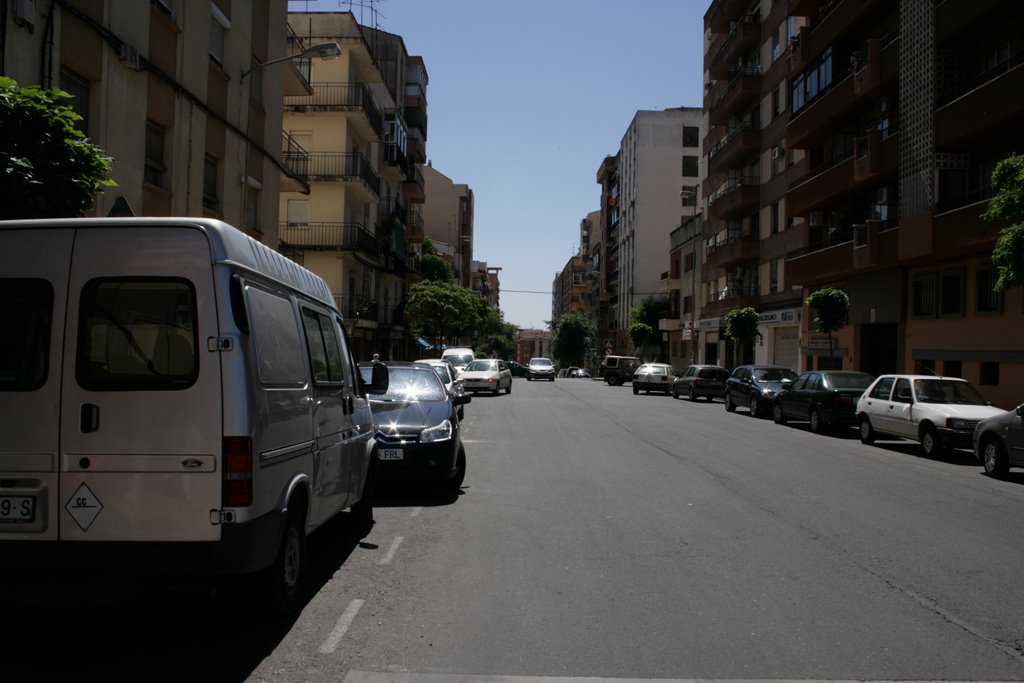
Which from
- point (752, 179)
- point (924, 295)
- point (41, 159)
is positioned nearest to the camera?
point (41, 159)

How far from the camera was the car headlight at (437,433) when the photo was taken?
948 cm

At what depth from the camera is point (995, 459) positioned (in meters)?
12.5

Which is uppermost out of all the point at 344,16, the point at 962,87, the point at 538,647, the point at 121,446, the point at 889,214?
the point at 344,16

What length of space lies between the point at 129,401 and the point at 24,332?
70cm

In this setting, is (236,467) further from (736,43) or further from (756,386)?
(736,43)

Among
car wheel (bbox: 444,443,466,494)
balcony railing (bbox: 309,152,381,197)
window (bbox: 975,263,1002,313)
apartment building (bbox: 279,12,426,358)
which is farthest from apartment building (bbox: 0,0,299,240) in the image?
window (bbox: 975,263,1002,313)

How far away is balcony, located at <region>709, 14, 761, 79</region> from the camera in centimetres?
4178

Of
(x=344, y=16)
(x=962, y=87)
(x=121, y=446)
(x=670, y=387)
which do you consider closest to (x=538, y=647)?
(x=121, y=446)

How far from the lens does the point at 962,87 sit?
22.0 metres

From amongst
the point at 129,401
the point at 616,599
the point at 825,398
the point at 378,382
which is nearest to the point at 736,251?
the point at 825,398

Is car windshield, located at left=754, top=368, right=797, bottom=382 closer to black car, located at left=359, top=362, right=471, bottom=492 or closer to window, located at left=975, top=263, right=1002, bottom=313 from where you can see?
window, located at left=975, top=263, right=1002, bottom=313

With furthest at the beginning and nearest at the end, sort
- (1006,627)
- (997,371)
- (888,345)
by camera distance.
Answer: (888,345) → (997,371) → (1006,627)

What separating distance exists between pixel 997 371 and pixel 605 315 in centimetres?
8001

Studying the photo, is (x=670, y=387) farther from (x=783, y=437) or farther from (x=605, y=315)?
(x=605, y=315)
